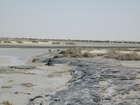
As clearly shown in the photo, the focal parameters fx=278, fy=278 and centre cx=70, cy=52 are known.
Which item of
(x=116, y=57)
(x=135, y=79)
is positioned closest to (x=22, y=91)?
(x=135, y=79)

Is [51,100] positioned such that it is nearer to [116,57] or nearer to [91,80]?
[91,80]

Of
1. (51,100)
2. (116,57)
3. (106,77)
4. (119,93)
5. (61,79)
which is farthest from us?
(116,57)

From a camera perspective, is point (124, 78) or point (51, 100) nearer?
point (51, 100)

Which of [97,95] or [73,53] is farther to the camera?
[73,53]

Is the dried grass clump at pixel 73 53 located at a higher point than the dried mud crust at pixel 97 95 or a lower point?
lower

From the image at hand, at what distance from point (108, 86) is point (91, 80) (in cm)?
193

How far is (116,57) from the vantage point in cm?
3162

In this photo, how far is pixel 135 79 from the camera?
15164 mm

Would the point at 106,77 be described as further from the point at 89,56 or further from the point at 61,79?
the point at 89,56

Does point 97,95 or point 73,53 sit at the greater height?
point 97,95

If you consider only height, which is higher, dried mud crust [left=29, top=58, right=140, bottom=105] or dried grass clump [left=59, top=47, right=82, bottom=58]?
dried mud crust [left=29, top=58, right=140, bottom=105]

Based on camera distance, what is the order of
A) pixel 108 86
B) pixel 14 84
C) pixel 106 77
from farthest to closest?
pixel 106 77, pixel 14 84, pixel 108 86

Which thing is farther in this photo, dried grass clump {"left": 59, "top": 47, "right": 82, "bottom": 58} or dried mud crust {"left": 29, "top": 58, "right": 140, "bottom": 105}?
dried grass clump {"left": 59, "top": 47, "right": 82, "bottom": 58}

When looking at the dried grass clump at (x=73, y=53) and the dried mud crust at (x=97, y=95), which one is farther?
the dried grass clump at (x=73, y=53)
